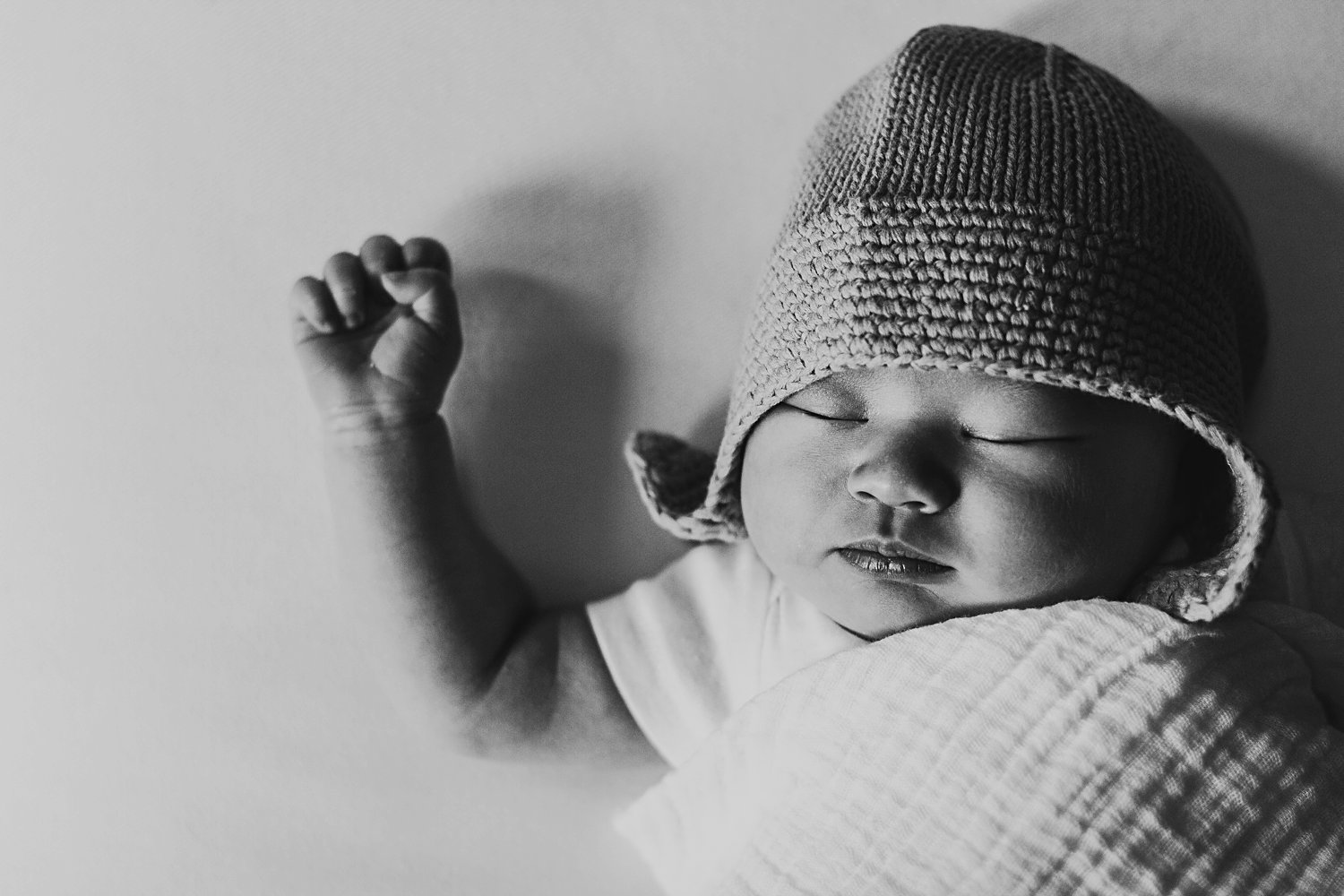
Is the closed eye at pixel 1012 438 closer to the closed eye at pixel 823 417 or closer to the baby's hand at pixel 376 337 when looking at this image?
the closed eye at pixel 823 417

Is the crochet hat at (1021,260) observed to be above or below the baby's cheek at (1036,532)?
above

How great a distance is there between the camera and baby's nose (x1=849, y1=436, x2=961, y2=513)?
746mm

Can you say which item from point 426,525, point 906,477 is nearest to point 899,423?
point 906,477

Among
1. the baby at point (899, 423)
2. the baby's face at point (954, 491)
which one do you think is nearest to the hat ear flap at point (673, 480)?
the baby at point (899, 423)

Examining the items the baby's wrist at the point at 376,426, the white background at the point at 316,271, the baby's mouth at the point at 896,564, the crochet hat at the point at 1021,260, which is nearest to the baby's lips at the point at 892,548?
the baby's mouth at the point at 896,564

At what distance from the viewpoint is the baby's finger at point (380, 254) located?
0.94 metres

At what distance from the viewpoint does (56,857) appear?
993mm

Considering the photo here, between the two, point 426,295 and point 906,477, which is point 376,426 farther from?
point 906,477

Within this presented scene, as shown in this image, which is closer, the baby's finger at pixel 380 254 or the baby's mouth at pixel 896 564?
the baby's mouth at pixel 896 564

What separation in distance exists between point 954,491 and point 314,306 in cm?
56

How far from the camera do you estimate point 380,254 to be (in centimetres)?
94

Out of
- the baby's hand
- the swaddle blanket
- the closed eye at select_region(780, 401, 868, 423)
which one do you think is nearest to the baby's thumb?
the baby's hand

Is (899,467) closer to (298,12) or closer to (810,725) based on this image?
(810,725)

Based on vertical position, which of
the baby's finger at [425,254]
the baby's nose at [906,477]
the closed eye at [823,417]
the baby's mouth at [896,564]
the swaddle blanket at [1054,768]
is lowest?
the swaddle blanket at [1054,768]
